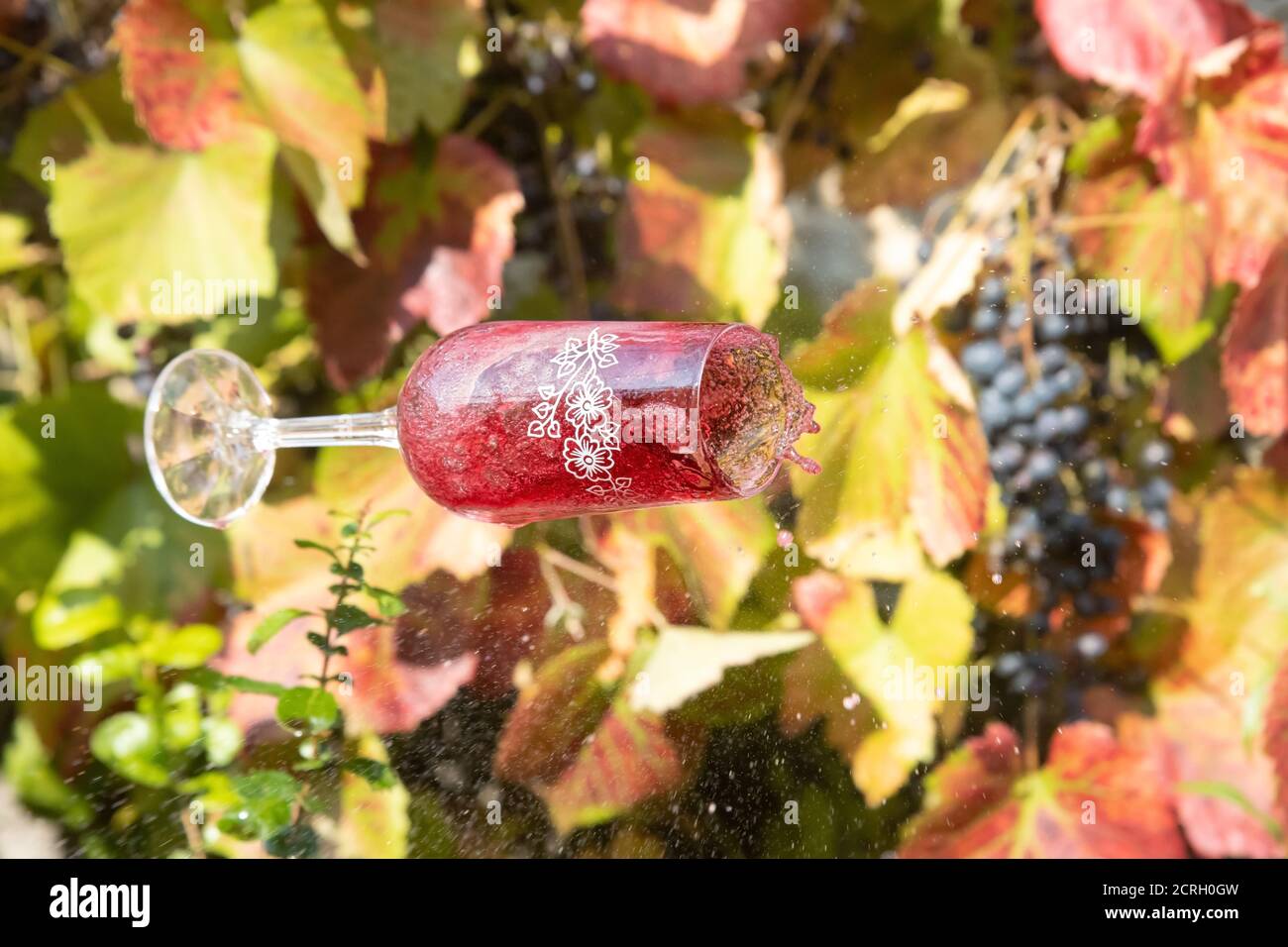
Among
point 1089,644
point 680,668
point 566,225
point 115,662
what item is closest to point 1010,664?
point 1089,644

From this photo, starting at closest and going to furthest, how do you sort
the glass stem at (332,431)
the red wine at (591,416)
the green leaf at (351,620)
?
the red wine at (591,416) → the glass stem at (332,431) → the green leaf at (351,620)

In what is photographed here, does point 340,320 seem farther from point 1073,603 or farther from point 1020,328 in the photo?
point 1073,603

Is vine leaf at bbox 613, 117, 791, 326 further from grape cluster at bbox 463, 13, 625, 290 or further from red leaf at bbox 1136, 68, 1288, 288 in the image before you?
red leaf at bbox 1136, 68, 1288, 288

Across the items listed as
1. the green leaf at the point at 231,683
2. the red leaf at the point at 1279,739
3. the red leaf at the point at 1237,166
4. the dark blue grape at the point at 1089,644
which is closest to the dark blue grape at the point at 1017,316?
the red leaf at the point at 1237,166

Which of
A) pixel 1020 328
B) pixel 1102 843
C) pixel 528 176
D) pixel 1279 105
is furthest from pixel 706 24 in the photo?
pixel 1102 843

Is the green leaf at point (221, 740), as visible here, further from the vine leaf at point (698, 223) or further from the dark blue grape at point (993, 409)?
the dark blue grape at point (993, 409)
